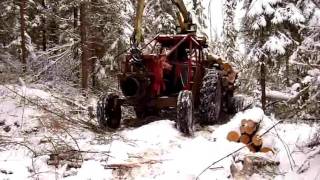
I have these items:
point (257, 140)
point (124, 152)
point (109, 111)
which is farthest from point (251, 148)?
point (109, 111)

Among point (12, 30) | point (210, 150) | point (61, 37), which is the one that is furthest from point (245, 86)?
point (210, 150)

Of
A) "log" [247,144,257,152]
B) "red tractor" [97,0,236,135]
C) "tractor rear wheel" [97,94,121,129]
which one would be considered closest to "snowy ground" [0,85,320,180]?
"log" [247,144,257,152]

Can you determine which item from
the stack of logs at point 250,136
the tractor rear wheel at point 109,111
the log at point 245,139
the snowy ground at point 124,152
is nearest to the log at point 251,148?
the stack of logs at point 250,136

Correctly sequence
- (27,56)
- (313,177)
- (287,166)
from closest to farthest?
(313,177) < (287,166) < (27,56)

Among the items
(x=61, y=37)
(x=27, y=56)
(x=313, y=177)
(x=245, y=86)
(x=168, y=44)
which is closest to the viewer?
(x=313, y=177)

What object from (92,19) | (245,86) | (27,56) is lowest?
(245,86)

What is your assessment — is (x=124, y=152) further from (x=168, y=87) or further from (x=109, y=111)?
(x=168, y=87)

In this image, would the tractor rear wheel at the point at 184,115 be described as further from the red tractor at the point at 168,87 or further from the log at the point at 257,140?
the log at the point at 257,140

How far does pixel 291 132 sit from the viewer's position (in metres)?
8.73

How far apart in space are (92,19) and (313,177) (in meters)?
13.5

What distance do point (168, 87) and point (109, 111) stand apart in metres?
1.65

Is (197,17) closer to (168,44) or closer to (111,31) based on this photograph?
(111,31)

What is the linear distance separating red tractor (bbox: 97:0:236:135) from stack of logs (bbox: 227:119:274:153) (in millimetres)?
1279

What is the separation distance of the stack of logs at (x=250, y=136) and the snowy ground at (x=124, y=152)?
15 cm
